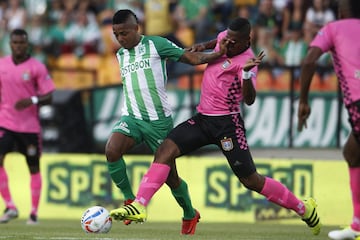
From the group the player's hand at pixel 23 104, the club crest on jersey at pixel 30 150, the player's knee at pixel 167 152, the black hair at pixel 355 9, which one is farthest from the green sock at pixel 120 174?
the club crest on jersey at pixel 30 150

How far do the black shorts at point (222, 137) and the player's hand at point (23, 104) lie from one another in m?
4.02

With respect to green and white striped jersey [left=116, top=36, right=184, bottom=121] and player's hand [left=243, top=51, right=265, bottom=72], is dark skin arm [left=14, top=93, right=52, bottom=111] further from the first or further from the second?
player's hand [left=243, top=51, right=265, bottom=72]

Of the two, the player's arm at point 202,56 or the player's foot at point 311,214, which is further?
the player's foot at point 311,214

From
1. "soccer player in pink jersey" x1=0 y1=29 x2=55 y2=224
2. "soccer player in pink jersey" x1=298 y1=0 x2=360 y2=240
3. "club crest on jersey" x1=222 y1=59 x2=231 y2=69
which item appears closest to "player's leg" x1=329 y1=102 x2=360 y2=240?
"soccer player in pink jersey" x1=298 y1=0 x2=360 y2=240

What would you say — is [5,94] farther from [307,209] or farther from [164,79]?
[307,209]

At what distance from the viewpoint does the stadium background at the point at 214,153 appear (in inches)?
643

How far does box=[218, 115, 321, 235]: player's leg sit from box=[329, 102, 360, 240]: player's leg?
1.53 metres

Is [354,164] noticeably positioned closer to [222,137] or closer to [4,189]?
[222,137]

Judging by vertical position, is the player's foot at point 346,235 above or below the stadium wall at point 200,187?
above

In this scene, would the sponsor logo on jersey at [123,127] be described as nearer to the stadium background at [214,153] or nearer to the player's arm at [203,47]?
the player's arm at [203,47]

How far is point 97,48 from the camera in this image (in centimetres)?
2217

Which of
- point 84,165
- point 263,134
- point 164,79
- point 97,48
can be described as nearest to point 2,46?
point 97,48

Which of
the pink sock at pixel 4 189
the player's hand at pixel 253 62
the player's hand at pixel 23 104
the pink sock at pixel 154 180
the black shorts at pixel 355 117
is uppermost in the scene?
the player's hand at pixel 253 62

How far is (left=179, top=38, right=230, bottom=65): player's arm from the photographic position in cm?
1109
